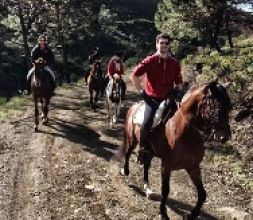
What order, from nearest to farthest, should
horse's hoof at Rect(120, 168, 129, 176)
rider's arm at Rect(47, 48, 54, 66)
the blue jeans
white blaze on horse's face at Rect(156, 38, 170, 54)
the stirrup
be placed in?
1. white blaze on horse's face at Rect(156, 38, 170, 54)
2. the blue jeans
3. the stirrup
4. horse's hoof at Rect(120, 168, 129, 176)
5. rider's arm at Rect(47, 48, 54, 66)

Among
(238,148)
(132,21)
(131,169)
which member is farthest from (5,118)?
(132,21)

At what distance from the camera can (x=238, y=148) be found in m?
14.9

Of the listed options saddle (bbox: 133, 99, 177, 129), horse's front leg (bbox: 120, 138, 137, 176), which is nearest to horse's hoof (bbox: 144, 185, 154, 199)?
horse's front leg (bbox: 120, 138, 137, 176)

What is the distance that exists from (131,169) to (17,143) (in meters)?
5.19

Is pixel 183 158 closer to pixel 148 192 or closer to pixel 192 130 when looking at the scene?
pixel 192 130

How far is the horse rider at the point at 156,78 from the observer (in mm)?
9773

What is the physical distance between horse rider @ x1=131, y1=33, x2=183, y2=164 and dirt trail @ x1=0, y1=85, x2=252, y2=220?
71.4 inches

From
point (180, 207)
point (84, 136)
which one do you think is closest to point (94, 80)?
point (84, 136)

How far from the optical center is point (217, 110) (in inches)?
310

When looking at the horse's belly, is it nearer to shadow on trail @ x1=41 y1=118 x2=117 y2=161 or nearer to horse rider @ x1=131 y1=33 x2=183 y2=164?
horse rider @ x1=131 y1=33 x2=183 y2=164

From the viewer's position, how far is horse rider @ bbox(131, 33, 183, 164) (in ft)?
32.1

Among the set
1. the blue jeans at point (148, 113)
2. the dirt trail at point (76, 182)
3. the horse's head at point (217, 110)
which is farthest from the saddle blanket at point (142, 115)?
the dirt trail at point (76, 182)

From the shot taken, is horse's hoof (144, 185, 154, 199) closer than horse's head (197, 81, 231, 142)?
No

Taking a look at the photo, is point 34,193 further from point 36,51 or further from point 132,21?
point 132,21
